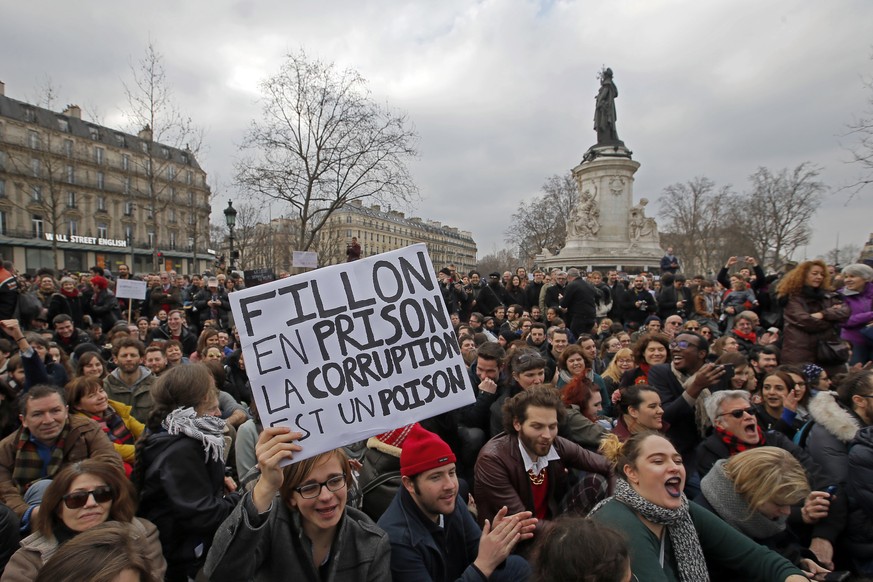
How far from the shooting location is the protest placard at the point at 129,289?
928 centimetres

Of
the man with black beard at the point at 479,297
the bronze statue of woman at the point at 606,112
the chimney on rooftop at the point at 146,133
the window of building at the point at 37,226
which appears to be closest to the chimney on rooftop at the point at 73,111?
the window of building at the point at 37,226

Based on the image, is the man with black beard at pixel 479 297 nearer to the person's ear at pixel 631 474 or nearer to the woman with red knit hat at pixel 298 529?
the person's ear at pixel 631 474

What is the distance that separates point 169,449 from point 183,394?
1.07 ft

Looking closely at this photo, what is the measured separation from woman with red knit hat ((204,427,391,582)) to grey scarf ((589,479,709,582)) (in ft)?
3.78

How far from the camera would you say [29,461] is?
2.88 meters

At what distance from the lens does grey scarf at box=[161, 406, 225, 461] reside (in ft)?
8.49

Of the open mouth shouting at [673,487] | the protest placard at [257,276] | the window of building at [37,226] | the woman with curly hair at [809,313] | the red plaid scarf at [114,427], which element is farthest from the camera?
the window of building at [37,226]

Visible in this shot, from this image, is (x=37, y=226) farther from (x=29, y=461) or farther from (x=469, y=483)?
(x=469, y=483)

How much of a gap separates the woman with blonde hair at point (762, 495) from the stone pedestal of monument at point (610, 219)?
2394cm

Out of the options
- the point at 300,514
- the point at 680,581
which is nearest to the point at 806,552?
the point at 680,581

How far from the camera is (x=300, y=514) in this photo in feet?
6.97

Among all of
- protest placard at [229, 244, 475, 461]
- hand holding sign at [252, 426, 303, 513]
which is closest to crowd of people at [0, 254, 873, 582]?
hand holding sign at [252, 426, 303, 513]

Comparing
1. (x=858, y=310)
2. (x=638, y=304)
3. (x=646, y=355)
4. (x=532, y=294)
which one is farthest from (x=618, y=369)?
(x=532, y=294)

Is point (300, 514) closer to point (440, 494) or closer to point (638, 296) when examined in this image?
point (440, 494)
